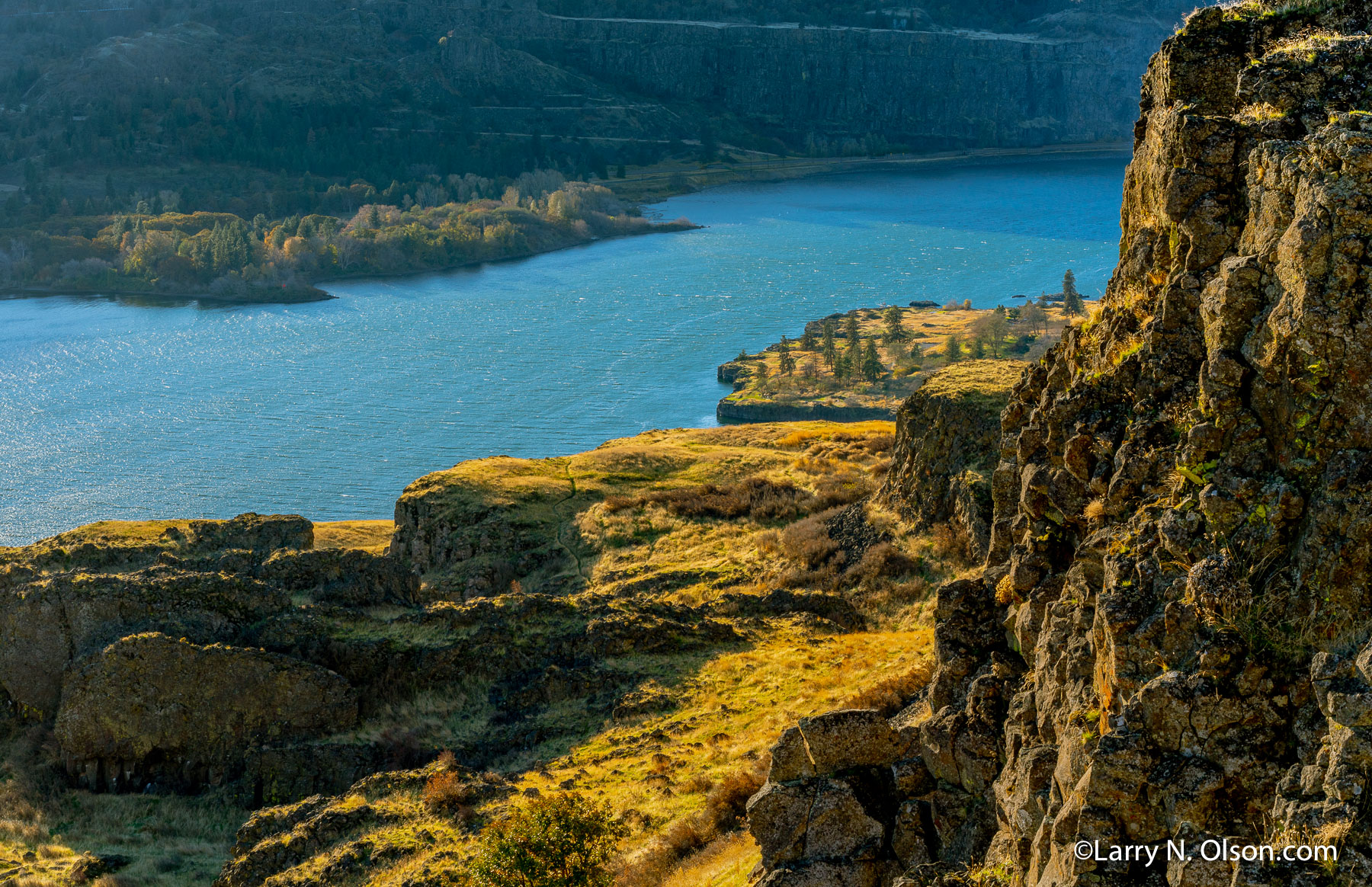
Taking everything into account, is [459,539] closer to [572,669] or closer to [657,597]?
[657,597]

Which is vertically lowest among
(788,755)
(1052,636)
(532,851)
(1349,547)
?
(532,851)

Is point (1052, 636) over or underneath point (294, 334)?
over

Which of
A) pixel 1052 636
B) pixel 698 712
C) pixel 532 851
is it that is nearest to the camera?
pixel 1052 636

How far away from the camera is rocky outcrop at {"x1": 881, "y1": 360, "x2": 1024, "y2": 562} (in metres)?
34.0

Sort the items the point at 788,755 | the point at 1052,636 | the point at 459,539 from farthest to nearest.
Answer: the point at 459,539
the point at 788,755
the point at 1052,636

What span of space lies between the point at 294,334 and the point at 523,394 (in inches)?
2004

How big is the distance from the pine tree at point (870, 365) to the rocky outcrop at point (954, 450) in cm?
8861

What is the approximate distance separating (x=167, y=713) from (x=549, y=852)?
522 inches

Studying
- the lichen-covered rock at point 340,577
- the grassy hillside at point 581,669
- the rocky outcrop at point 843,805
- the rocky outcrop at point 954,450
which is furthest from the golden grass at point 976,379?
the rocky outcrop at point 843,805

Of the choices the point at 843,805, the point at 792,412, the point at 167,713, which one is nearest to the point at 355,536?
the point at 167,713

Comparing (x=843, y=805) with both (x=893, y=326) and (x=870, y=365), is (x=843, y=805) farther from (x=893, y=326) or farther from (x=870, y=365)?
(x=893, y=326)

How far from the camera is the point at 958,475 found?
3603 centimetres

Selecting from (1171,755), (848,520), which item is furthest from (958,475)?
(1171,755)

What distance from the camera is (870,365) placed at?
12962 centimetres
